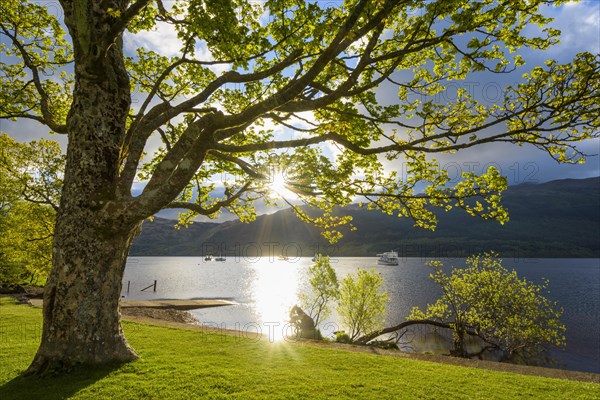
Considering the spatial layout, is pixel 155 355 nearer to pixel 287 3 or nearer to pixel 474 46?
pixel 287 3

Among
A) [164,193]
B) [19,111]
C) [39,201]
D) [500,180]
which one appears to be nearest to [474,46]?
[500,180]

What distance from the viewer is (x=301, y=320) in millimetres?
35562

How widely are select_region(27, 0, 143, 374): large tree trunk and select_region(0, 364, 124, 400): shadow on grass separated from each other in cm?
26

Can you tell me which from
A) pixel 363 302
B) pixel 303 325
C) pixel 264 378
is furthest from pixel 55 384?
pixel 363 302

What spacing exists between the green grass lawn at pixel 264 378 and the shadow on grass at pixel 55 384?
0.07 ft

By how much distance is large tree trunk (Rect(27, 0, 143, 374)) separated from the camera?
8.57 meters

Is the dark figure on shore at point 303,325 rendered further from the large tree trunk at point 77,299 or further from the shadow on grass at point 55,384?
the shadow on grass at point 55,384

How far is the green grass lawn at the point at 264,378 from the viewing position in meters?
7.78

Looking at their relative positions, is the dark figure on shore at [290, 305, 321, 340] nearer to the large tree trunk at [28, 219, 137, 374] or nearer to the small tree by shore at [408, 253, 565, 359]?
the small tree by shore at [408, 253, 565, 359]

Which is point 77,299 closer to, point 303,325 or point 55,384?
point 55,384

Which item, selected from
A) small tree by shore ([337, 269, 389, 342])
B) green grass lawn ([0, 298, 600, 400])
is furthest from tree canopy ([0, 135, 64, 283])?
small tree by shore ([337, 269, 389, 342])

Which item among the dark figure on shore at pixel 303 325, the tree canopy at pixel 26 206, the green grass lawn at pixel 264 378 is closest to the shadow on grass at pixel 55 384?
the green grass lawn at pixel 264 378

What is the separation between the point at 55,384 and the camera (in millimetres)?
7879

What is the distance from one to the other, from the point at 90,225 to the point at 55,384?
12.5 ft
